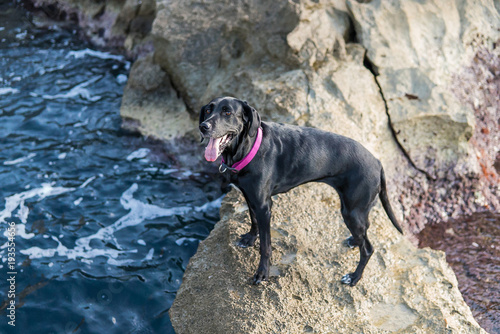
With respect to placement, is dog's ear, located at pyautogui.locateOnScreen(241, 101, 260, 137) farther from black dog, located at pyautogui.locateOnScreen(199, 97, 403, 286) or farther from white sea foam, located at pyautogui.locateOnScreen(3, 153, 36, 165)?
white sea foam, located at pyautogui.locateOnScreen(3, 153, 36, 165)

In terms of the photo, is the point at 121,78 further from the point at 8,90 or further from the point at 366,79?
the point at 366,79

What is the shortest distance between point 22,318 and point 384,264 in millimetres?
3762

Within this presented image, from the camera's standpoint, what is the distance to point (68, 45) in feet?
33.1

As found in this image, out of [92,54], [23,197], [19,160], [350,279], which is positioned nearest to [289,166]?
[350,279]

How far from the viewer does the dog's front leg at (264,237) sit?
4.41 m

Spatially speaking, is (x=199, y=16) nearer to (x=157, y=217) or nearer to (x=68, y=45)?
(x=157, y=217)

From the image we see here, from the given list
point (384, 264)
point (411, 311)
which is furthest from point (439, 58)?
point (411, 311)

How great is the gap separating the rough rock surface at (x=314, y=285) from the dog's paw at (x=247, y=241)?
0.21 ft

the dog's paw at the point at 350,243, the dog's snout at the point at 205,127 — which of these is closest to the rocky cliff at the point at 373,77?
the dog's paw at the point at 350,243

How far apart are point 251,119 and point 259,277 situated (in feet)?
4.93

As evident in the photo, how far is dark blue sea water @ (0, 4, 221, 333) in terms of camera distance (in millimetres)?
5219

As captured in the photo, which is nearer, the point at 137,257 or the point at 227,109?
the point at 227,109

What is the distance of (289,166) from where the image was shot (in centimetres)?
449

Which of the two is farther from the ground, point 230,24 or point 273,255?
point 230,24
